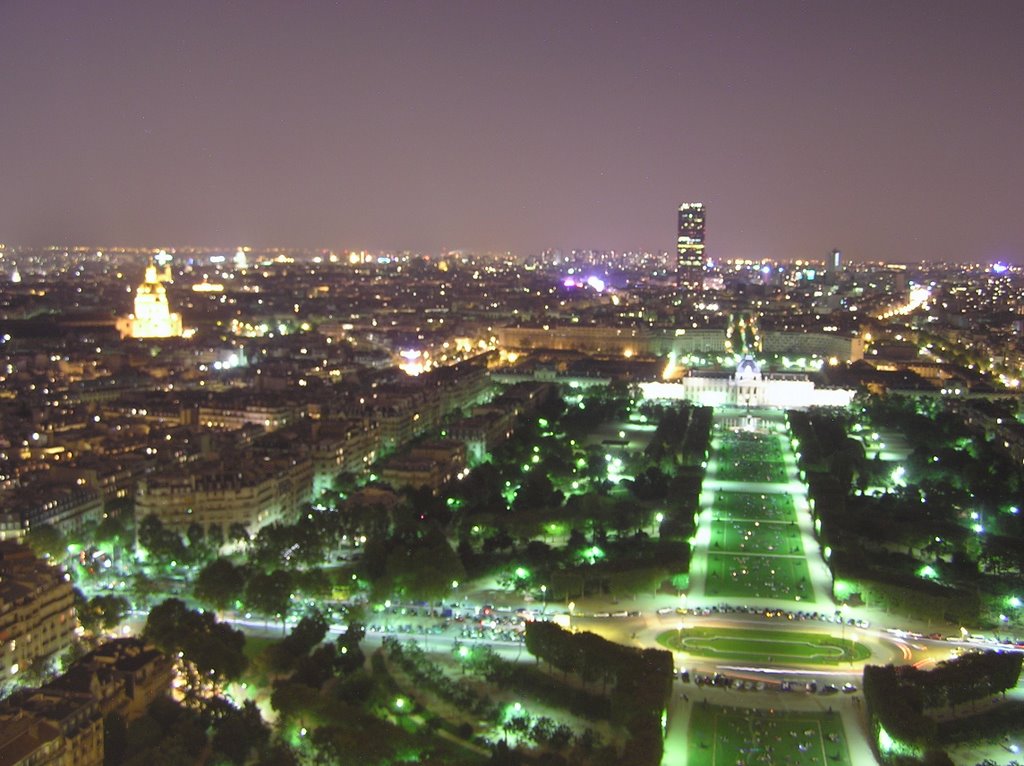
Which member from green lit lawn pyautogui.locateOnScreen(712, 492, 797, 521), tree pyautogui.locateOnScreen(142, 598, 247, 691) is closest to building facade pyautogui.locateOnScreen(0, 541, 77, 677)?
tree pyautogui.locateOnScreen(142, 598, 247, 691)

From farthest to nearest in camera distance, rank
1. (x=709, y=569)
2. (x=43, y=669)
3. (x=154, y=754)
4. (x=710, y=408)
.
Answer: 1. (x=710, y=408)
2. (x=709, y=569)
3. (x=43, y=669)
4. (x=154, y=754)

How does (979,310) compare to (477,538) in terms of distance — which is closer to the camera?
(477,538)

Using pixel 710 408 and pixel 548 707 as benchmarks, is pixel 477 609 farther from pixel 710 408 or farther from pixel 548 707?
pixel 710 408

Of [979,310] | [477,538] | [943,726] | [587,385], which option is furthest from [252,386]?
[979,310]

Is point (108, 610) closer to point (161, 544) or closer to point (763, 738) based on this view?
point (161, 544)

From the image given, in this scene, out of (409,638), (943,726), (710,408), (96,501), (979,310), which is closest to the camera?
(943,726)

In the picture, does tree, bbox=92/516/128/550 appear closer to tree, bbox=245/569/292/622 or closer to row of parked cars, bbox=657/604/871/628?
tree, bbox=245/569/292/622

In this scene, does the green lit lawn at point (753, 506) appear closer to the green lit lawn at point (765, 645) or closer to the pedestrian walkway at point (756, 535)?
the pedestrian walkway at point (756, 535)
